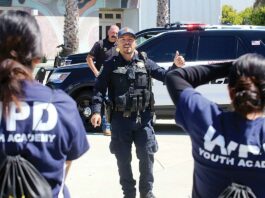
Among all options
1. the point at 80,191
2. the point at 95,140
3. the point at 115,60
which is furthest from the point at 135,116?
the point at 95,140

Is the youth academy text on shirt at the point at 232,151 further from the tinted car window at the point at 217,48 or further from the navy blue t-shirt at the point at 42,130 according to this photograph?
the tinted car window at the point at 217,48

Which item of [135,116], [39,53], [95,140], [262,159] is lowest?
[95,140]

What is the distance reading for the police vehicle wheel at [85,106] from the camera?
384 inches

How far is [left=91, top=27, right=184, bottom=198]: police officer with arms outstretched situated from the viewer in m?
5.04

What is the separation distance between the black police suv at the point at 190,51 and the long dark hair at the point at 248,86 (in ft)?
23.4

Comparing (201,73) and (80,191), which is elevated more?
(201,73)

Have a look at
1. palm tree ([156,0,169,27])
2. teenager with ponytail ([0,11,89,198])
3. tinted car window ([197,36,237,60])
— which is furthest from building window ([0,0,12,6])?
teenager with ponytail ([0,11,89,198])

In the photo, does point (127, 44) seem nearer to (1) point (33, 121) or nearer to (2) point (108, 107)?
(2) point (108, 107)

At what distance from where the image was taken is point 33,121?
228 centimetres

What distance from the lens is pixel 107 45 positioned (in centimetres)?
924

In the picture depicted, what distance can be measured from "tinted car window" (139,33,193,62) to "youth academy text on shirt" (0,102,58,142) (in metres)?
7.32

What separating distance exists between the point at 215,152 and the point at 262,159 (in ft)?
0.63

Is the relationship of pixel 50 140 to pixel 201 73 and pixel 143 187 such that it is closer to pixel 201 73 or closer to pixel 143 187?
pixel 201 73

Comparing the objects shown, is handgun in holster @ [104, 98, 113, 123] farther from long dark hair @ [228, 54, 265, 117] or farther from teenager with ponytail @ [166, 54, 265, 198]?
long dark hair @ [228, 54, 265, 117]
